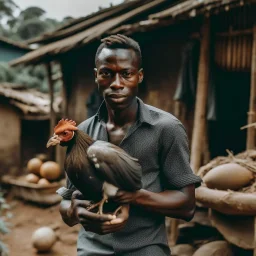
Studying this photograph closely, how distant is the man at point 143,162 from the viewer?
192 cm

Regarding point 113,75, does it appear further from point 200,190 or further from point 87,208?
point 200,190

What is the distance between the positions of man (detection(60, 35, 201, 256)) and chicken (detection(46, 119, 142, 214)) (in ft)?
0.34

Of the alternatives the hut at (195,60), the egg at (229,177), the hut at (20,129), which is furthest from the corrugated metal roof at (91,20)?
the egg at (229,177)

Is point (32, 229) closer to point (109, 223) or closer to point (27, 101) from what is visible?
point (27, 101)

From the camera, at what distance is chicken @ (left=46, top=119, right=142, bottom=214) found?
69.2 inches

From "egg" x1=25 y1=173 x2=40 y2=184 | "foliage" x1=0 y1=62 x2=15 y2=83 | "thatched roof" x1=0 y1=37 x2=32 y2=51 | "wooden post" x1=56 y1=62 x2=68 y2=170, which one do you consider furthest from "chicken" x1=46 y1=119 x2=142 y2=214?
"thatched roof" x1=0 y1=37 x2=32 y2=51

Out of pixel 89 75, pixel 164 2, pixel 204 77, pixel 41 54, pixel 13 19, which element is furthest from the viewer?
pixel 13 19

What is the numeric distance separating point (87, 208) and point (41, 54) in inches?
276

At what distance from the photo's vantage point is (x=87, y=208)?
1846mm

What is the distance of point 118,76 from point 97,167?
46cm

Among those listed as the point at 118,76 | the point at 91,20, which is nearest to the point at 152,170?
the point at 118,76

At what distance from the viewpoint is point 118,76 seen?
192 cm

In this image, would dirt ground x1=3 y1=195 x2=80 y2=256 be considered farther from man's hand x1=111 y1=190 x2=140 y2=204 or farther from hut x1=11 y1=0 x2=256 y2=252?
man's hand x1=111 y1=190 x2=140 y2=204

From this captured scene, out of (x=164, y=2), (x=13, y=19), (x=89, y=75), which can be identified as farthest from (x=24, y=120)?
(x=13, y=19)
